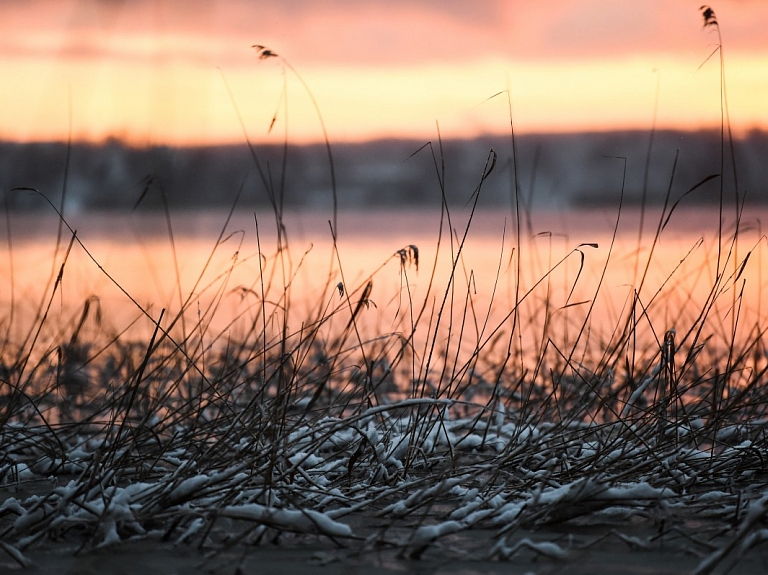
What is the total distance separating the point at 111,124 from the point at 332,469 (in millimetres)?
1321

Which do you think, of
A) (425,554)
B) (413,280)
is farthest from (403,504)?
(413,280)

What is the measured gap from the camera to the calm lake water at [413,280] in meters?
2.64

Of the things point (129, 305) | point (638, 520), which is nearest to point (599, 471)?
point (638, 520)

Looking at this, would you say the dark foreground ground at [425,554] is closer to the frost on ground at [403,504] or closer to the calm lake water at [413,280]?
the frost on ground at [403,504]

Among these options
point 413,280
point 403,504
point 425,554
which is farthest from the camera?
point 413,280

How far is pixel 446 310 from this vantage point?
270 inches

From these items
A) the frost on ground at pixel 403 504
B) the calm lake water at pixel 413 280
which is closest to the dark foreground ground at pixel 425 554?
the frost on ground at pixel 403 504

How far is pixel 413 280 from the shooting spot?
8.57m

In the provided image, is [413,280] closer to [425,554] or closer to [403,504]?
[403,504]

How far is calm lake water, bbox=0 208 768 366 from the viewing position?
2.64 meters

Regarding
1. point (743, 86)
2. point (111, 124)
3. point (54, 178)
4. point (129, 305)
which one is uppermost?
point (743, 86)

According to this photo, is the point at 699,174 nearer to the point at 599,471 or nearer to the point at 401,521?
the point at 599,471

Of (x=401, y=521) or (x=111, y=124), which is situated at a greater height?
(x=111, y=124)

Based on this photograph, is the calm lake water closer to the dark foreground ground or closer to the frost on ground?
the frost on ground
